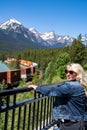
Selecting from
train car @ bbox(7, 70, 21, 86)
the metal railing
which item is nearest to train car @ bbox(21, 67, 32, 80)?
train car @ bbox(7, 70, 21, 86)

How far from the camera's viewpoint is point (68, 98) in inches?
208

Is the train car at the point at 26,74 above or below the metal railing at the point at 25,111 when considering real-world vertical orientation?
below

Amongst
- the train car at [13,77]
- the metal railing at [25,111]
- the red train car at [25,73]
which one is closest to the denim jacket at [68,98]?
the metal railing at [25,111]

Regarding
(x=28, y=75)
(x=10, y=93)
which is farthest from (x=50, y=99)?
(x=28, y=75)

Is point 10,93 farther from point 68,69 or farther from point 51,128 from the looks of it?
point 51,128

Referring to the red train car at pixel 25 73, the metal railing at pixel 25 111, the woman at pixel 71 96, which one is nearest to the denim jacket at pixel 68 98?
the woman at pixel 71 96

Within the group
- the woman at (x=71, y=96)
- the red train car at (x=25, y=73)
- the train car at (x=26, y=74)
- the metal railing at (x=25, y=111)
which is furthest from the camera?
the train car at (x=26, y=74)

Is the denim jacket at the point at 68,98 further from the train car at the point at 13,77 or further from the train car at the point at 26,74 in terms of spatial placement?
the train car at the point at 26,74

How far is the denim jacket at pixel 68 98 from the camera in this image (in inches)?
202

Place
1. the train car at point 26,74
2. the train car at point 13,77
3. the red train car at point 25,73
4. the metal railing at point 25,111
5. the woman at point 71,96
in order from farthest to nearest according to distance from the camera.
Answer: the train car at point 26,74 → the red train car at point 25,73 → the train car at point 13,77 → the woman at point 71,96 → the metal railing at point 25,111

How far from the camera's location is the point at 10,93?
4.87m

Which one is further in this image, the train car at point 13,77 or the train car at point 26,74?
the train car at point 26,74

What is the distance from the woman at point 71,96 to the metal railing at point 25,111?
37 centimetres

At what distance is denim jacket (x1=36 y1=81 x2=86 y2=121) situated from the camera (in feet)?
16.8
